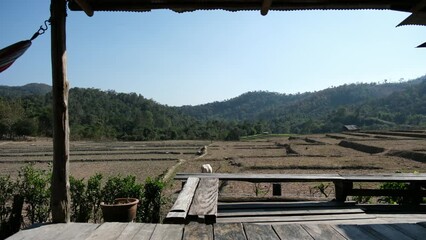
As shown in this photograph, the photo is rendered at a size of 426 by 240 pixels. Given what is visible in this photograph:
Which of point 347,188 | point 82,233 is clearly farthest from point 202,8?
point 347,188

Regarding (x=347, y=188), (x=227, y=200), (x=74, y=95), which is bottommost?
(x=227, y=200)

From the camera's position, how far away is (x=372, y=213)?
450 centimetres

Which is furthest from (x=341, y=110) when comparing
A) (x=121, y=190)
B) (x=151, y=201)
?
(x=121, y=190)

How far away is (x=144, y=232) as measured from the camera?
312 centimetres

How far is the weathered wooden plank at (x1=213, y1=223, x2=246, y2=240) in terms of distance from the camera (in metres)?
2.97

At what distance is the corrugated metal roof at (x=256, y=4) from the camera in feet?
11.4

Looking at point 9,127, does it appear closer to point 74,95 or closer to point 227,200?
point 74,95

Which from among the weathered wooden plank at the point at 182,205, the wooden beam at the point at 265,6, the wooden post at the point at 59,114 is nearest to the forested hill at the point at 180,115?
the weathered wooden plank at the point at 182,205

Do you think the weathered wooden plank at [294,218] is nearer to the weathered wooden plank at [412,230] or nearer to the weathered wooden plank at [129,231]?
the weathered wooden plank at [412,230]

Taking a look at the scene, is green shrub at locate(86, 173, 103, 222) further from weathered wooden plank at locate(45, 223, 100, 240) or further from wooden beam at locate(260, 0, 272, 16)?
wooden beam at locate(260, 0, 272, 16)

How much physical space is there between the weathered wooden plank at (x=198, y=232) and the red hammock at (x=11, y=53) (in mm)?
2350

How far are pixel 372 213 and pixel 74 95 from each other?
110 metres

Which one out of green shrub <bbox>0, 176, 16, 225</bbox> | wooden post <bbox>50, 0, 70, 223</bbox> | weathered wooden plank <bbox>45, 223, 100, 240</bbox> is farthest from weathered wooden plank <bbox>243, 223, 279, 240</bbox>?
green shrub <bbox>0, 176, 16, 225</bbox>

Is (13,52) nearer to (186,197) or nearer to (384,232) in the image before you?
(186,197)
